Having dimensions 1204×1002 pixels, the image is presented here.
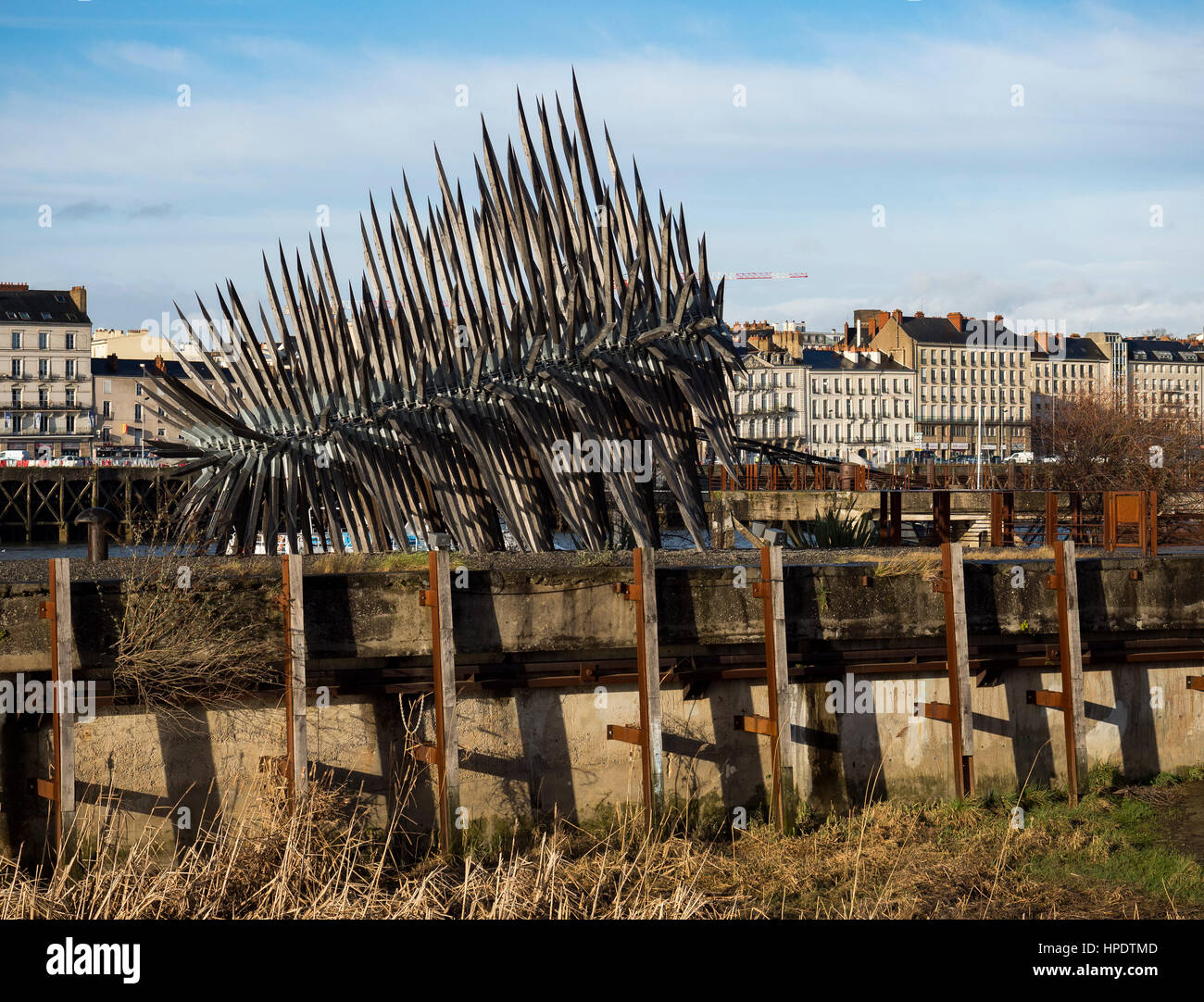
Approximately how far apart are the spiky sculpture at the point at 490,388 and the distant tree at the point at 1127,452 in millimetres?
25453

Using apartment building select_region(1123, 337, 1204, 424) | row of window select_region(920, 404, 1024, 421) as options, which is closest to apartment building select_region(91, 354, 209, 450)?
row of window select_region(920, 404, 1024, 421)

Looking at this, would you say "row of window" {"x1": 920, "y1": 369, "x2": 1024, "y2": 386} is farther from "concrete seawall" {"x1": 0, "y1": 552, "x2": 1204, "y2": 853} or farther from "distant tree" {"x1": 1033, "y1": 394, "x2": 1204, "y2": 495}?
"concrete seawall" {"x1": 0, "y1": 552, "x2": 1204, "y2": 853}

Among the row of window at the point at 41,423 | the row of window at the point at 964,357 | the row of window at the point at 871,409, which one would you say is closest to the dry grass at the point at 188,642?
the row of window at the point at 41,423

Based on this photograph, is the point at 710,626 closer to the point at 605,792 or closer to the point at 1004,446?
the point at 605,792

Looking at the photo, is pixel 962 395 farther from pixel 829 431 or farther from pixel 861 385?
pixel 829 431

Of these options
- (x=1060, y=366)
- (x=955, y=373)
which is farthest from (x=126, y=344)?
(x=1060, y=366)

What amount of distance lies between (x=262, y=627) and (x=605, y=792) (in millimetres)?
3345

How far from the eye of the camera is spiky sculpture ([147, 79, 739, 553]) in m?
15.6

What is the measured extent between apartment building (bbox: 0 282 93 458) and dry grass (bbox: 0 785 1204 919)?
107123mm

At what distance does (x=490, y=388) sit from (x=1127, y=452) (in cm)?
3536

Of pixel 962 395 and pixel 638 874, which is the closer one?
pixel 638 874

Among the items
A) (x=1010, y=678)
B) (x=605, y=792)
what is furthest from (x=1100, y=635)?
(x=605, y=792)

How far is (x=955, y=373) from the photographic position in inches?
5940
